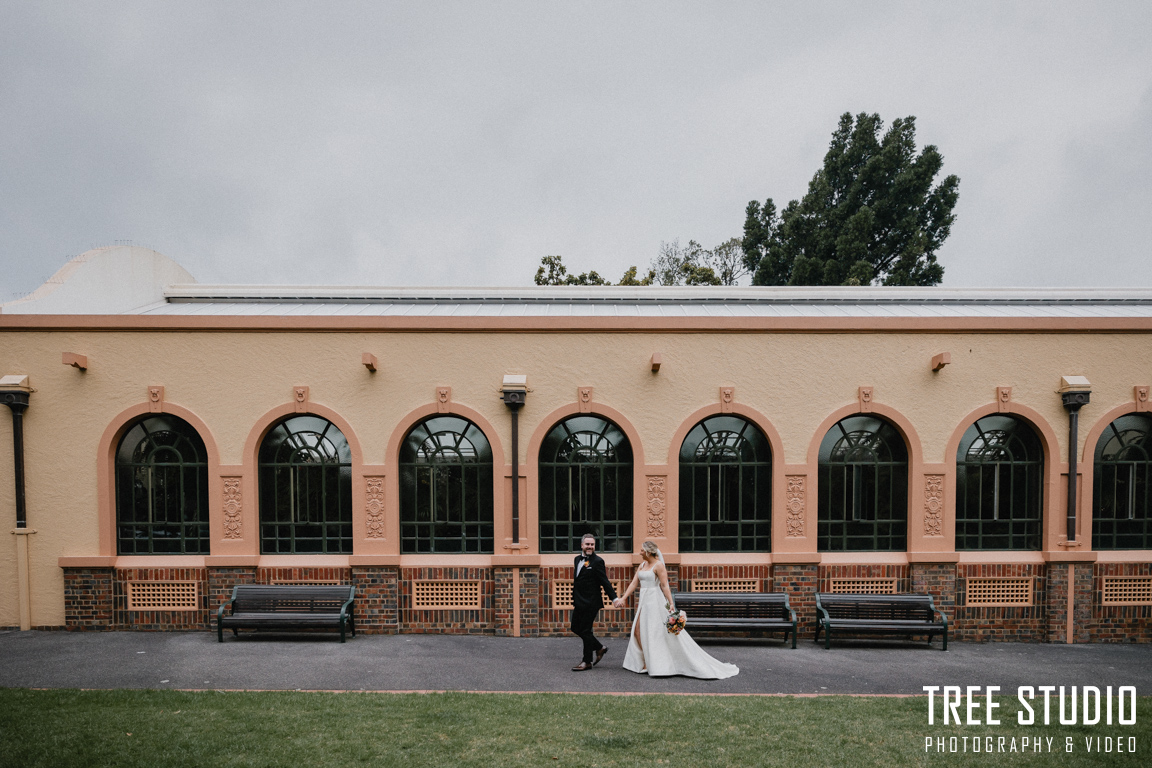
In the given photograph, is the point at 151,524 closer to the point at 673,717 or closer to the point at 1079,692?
the point at 673,717

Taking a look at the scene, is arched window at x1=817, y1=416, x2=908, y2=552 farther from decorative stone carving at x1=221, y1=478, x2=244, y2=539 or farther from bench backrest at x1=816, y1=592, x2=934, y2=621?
decorative stone carving at x1=221, y1=478, x2=244, y2=539

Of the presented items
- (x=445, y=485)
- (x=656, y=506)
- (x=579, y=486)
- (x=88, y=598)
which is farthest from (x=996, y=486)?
(x=88, y=598)

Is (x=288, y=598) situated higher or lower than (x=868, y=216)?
lower

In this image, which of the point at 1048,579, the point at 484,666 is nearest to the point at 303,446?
the point at 484,666

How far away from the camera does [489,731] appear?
4.89 metres

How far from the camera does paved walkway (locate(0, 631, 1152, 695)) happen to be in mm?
6254

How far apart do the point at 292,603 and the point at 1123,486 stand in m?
12.3

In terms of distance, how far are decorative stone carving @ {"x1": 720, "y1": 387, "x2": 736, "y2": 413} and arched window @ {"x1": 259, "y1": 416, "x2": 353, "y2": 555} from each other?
555 centimetres

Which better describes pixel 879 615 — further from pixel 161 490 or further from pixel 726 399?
pixel 161 490

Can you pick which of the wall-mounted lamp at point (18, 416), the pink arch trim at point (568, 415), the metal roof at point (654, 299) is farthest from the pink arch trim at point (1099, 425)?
the wall-mounted lamp at point (18, 416)

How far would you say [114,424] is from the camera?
8.08 metres

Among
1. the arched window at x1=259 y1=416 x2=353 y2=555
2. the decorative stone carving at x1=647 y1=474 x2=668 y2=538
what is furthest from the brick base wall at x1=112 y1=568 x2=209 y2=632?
the decorative stone carving at x1=647 y1=474 x2=668 y2=538

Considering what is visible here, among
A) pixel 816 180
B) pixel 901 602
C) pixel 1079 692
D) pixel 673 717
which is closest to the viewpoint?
pixel 673 717

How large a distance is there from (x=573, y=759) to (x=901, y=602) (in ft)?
18.8
